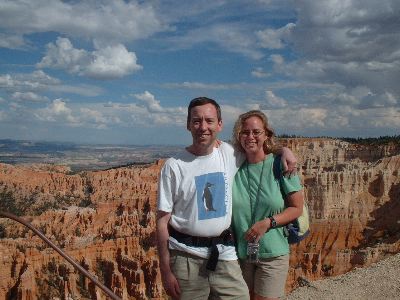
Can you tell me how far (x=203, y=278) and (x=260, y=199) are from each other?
0.79 m

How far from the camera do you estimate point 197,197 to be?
3.75 meters

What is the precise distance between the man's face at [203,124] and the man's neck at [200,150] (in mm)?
24

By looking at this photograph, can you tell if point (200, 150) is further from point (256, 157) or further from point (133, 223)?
point (133, 223)

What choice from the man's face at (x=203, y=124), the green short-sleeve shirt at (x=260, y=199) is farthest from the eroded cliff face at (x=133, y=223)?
the man's face at (x=203, y=124)

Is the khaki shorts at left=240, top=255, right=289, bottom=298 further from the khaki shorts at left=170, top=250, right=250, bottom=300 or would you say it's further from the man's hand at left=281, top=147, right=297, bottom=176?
the man's hand at left=281, top=147, right=297, bottom=176

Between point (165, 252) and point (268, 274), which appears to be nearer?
point (165, 252)

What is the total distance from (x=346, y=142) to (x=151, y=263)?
39231 millimetres

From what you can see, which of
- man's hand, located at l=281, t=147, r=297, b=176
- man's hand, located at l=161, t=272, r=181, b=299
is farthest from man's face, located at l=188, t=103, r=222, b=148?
man's hand, located at l=161, t=272, r=181, b=299

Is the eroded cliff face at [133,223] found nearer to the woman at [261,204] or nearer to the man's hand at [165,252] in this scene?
the woman at [261,204]

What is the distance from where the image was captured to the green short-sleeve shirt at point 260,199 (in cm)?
395

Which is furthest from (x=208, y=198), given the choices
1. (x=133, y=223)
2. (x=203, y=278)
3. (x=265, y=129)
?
(x=133, y=223)

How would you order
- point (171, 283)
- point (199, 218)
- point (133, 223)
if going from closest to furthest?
point (199, 218) → point (171, 283) → point (133, 223)

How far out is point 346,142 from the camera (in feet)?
208

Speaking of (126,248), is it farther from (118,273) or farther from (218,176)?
(218,176)
